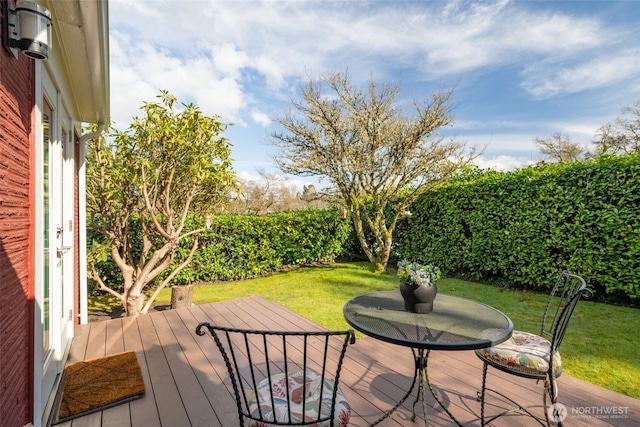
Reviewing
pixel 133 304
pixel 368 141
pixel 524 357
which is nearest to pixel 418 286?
pixel 524 357

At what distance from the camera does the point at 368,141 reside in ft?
21.9

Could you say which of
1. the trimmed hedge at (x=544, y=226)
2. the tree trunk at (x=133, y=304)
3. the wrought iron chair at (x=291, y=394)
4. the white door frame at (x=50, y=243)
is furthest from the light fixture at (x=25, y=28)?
the trimmed hedge at (x=544, y=226)

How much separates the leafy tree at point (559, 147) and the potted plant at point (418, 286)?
17.8 meters

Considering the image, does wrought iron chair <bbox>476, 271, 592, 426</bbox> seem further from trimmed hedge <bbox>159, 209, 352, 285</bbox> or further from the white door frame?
trimmed hedge <bbox>159, 209, 352, 285</bbox>

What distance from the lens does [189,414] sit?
1947mm

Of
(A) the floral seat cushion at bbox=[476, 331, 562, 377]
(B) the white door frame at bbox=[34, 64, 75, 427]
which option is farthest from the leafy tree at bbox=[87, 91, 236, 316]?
(A) the floral seat cushion at bbox=[476, 331, 562, 377]

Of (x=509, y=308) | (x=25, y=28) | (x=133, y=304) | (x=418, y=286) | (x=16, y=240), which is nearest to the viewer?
(x=25, y=28)

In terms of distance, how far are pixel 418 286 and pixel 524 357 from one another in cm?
68

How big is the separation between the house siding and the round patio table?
1495 millimetres

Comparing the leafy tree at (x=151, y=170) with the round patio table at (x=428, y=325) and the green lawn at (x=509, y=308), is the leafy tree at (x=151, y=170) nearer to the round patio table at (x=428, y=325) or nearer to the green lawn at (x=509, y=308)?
the green lawn at (x=509, y=308)

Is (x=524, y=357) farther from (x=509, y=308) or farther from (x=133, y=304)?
(x=133, y=304)

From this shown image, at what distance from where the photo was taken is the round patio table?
5.02ft

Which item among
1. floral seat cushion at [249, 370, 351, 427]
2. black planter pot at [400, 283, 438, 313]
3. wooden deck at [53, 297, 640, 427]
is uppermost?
black planter pot at [400, 283, 438, 313]

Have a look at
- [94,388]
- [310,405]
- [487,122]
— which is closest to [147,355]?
[94,388]
